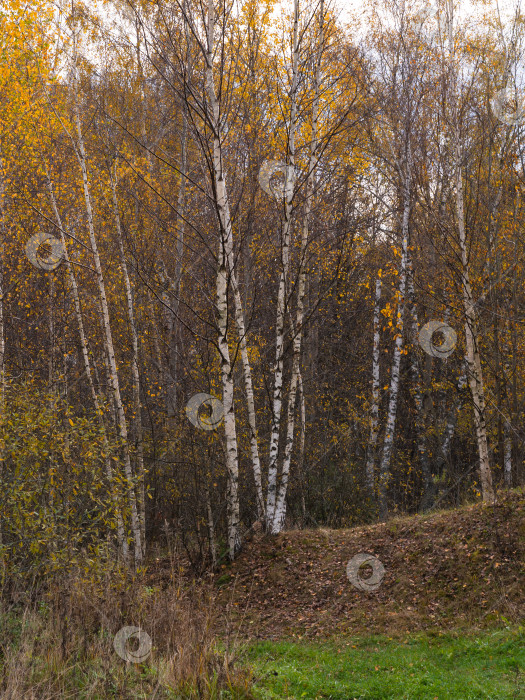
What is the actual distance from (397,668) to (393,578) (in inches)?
87.2

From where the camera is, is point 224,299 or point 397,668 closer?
point 397,668

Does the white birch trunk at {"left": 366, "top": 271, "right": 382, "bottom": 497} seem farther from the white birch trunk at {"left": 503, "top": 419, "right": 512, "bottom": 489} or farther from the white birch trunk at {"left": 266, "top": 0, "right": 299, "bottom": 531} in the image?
the white birch trunk at {"left": 266, "top": 0, "right": 299, "bottom": 531}

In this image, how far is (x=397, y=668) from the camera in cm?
635

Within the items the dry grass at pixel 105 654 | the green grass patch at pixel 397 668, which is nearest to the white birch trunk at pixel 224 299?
the green grass patch at pixel 397 668

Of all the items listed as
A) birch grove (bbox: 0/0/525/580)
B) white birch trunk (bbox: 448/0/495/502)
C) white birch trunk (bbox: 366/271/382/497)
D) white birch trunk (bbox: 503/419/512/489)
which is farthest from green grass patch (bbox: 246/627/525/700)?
white birch trunk (bbox: 366/271/382/497)

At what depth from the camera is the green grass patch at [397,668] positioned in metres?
5.65

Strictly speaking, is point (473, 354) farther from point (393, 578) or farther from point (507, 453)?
point (507, 453)

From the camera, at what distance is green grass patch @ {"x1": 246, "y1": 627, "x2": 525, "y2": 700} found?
565cm

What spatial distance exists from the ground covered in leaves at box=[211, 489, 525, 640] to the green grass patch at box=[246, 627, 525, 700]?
38cm

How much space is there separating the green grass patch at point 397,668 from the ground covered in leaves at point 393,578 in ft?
1.25

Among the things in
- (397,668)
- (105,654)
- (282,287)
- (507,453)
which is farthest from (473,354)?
(105,654)

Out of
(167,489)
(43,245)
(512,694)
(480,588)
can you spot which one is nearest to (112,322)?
(43,245)

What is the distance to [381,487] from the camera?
14219 millimetres

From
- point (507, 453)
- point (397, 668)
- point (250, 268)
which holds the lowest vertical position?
point (397, 668)
